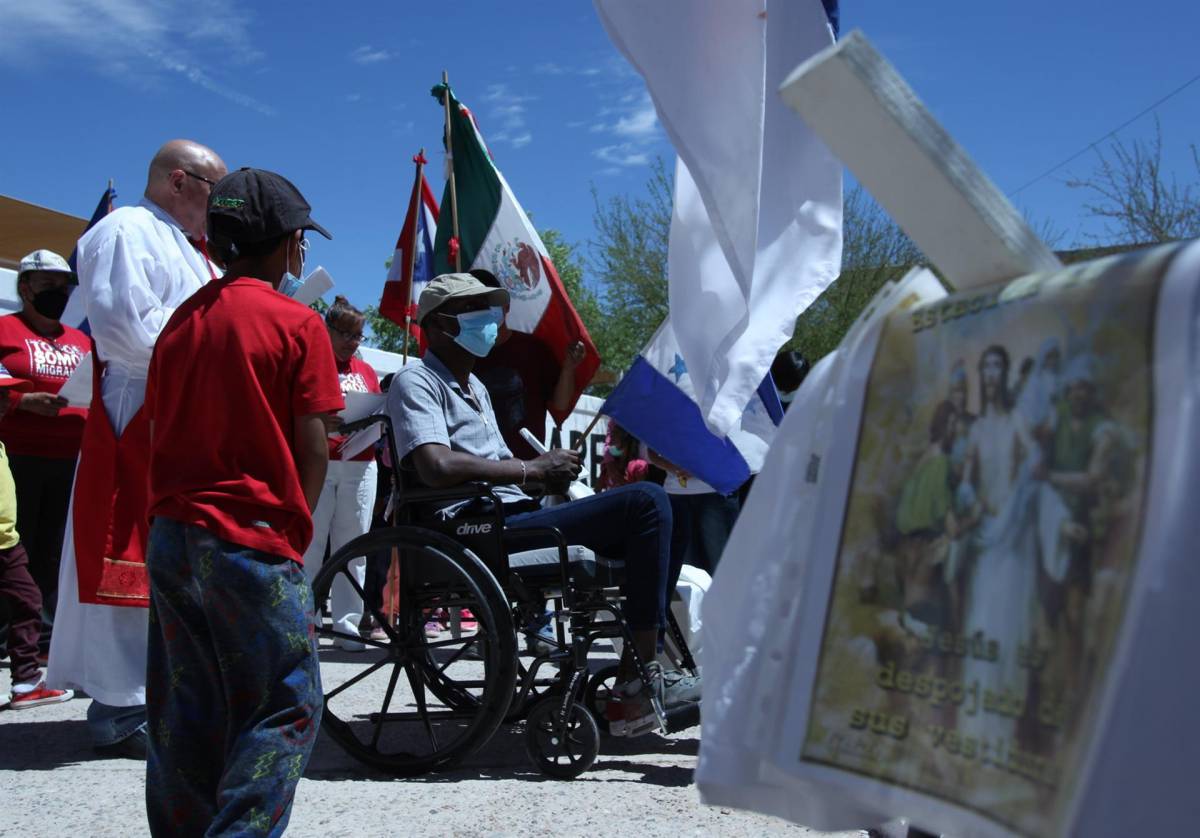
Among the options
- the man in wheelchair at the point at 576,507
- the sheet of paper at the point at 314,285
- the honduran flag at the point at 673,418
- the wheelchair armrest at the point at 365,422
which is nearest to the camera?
the sheet of paper at the point at 314,285

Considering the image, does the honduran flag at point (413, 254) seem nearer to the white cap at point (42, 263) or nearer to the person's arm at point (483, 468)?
the white cap at point (42, 263)

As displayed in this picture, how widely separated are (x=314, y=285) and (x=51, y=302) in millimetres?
2849

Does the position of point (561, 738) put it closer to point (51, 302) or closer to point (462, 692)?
point (462, 692)

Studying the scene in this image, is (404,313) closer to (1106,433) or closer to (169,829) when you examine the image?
(169,829)

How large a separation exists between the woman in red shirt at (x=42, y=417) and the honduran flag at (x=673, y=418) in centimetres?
305

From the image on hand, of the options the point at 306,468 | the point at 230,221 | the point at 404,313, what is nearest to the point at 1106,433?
the point at 306,468

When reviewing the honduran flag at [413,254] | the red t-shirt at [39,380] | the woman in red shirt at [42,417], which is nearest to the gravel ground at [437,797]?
the woman in red shirt at [42,417]

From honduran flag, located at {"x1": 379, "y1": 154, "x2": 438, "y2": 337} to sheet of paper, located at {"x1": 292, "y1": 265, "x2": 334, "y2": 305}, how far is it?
329 cm

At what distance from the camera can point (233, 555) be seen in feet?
7.82

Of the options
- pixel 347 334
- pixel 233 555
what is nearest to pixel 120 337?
pixel 233 555

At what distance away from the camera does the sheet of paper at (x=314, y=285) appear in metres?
3.61

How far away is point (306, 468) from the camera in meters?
2.55

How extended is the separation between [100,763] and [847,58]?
368 centimetres

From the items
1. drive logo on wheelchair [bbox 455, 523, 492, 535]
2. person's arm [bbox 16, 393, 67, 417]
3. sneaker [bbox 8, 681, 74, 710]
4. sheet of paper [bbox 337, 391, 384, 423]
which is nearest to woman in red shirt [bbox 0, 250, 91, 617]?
person's arm [bbox 16, 393, 67, 417]
